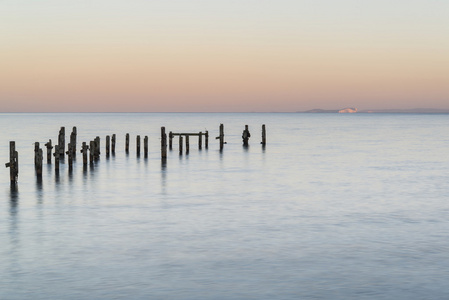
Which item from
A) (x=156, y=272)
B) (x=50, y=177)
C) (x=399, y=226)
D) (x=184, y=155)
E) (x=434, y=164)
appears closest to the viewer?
(x=156, y=272)

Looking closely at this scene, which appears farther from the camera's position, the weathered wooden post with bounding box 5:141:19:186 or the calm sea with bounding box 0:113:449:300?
the weathered wooden post with bounding box 5:141:19:186

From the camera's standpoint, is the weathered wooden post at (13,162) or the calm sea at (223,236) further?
the weathered wooden post at (13,162)

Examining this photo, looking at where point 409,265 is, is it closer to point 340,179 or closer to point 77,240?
Answer: point 77,240

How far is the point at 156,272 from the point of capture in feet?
42.0

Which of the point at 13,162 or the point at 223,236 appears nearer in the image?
the point at 223,236

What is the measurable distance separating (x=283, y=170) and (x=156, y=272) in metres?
24.1

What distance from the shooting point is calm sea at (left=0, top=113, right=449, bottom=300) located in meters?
11.9

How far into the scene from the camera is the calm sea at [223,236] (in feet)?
A: 38.9

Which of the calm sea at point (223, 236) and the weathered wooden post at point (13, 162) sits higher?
the weathered wooden post at point (13, 162)

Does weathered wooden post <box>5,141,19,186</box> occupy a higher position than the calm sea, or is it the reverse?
weathered wooden post <box>5,141,19,186</box>

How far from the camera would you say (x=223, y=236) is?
1680cm

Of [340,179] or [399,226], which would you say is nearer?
[399,226]

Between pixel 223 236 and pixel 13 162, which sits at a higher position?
pixel 13 162

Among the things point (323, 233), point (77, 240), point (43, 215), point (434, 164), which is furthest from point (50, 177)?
point (434, 164)
